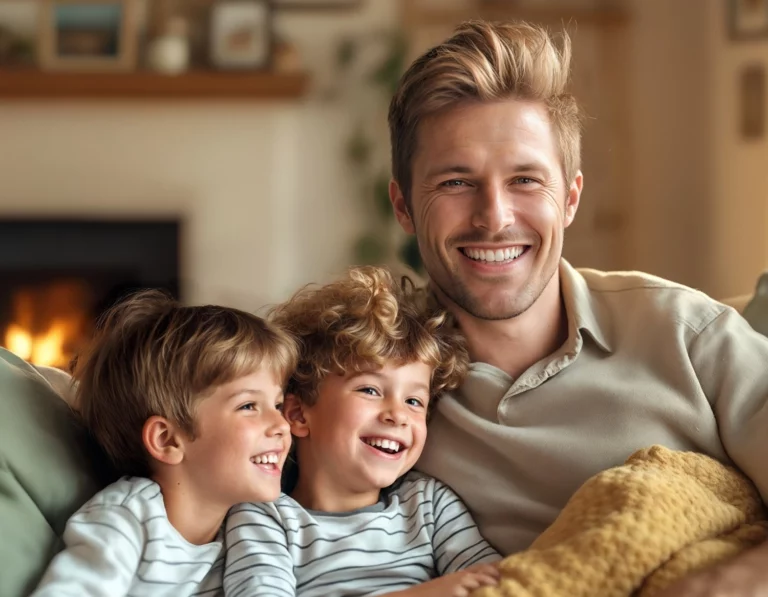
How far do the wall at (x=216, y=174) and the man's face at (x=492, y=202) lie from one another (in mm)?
2888

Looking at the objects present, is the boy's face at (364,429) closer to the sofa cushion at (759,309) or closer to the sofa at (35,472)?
the sofa at (35,472)

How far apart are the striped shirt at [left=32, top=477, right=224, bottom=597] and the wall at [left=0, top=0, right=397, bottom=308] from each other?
10.2 feet

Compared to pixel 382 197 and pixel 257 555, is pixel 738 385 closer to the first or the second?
pixel 257 555

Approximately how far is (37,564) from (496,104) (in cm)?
92

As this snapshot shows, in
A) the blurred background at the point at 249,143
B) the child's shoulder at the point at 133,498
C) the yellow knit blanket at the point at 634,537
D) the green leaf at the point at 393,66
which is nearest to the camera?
the yellow knit blanket at the point at 634,537

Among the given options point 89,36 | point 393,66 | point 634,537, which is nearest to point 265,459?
point 634,537

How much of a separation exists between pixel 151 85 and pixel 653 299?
338 cm

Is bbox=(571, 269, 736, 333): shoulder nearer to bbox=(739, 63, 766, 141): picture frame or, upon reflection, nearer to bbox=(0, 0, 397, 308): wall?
bbox=(0, 0, 397, 308): wall

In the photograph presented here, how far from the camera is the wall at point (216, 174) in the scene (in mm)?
4504

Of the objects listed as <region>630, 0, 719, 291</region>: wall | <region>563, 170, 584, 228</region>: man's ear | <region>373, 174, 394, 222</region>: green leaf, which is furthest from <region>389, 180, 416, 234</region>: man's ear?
<region>630, 0, 719, 291</region>: wall

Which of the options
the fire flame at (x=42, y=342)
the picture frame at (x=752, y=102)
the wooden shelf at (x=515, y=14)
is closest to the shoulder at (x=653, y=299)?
the picture frame at (x=752, y=102)

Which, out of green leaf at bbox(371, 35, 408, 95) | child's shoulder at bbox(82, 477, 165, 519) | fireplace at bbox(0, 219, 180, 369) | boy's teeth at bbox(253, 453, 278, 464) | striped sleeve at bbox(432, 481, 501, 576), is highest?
green leaf at bbox(371, 35, 408, 95)

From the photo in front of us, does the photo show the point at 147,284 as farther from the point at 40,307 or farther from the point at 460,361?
the point at 460,361

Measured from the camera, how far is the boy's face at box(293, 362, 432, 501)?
4.67 ft
